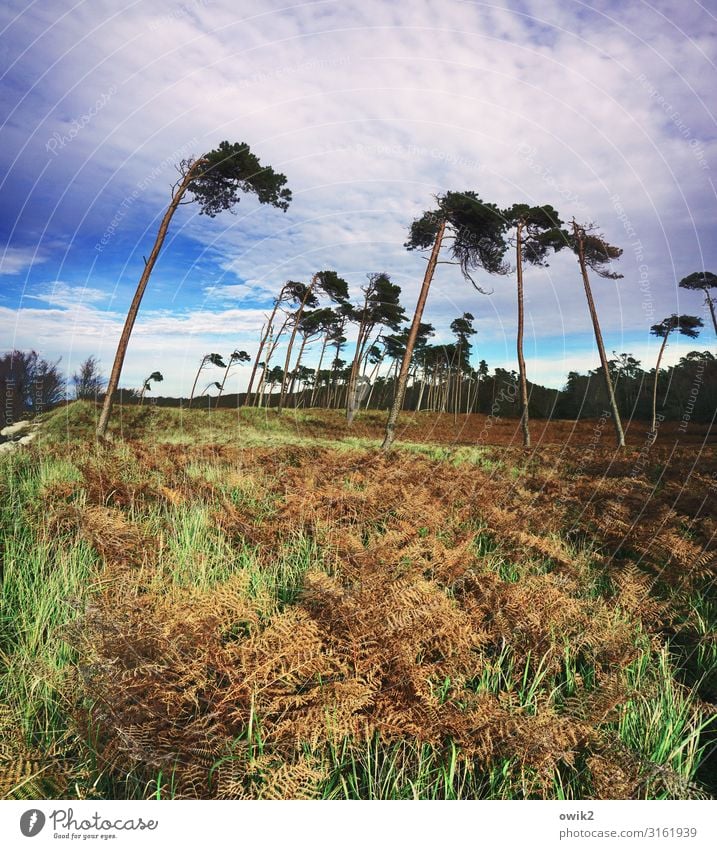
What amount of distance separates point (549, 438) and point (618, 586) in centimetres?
1879

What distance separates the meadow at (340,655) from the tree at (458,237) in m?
6.43

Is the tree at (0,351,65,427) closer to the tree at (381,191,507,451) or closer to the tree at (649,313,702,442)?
the tree at (381,191,507,451)

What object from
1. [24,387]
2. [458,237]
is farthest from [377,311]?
[24,387]

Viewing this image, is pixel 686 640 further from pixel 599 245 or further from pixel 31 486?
pixel 599 245

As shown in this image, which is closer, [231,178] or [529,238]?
[231,178]

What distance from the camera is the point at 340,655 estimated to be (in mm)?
2064

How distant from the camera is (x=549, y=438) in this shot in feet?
70.1

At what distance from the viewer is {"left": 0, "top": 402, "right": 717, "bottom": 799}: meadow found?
5.79ft

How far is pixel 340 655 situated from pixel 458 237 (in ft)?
40.5

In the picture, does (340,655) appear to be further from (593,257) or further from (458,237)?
(593,257)
